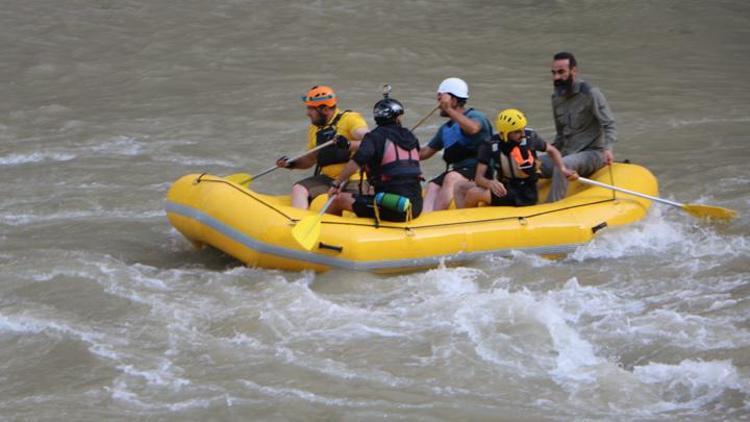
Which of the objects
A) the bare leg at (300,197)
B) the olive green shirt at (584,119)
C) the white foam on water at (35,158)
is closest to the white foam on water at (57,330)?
the bare leg at (300,197)

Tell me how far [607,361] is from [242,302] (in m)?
2.27

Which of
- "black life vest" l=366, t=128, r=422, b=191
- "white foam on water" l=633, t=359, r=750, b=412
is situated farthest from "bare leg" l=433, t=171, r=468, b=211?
"white foam on water" l=633, t=359, r=750, b=412

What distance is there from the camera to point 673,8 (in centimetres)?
1853

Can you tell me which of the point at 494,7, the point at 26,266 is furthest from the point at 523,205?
the point at 494,7

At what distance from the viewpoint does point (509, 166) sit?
323 inches

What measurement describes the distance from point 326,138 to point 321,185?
33 cm

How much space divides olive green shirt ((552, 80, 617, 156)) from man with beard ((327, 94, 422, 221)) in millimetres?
1403

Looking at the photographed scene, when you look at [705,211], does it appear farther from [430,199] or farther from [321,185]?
[321,185]

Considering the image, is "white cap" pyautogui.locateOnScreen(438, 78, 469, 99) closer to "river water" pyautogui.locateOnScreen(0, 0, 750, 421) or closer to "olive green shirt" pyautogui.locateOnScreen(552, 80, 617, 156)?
"olive green shirt" pyautogui.locateOnScreen(552, 80, 617, 156)

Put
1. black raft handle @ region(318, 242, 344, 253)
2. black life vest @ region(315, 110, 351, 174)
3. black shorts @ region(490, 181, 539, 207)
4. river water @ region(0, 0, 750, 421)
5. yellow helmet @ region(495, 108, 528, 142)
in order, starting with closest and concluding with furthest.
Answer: river water @ region(0, 0, 750, 421)
black raft handle @ region(318, 242, 344, 253)
yellow helmet @ region(495, 108, 528, 142)
black shorts @ region(490, 181, 539, 207)
black life vest @ region(315, 110, 351, 174)

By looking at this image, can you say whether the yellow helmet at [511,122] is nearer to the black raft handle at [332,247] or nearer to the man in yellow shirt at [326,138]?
the man in yellow shirt at [326,138]

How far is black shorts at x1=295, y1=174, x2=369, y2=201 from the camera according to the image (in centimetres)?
848

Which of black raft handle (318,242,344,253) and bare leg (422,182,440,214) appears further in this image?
bare leg (422,182,440,214)

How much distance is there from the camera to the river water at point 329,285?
614 cm
